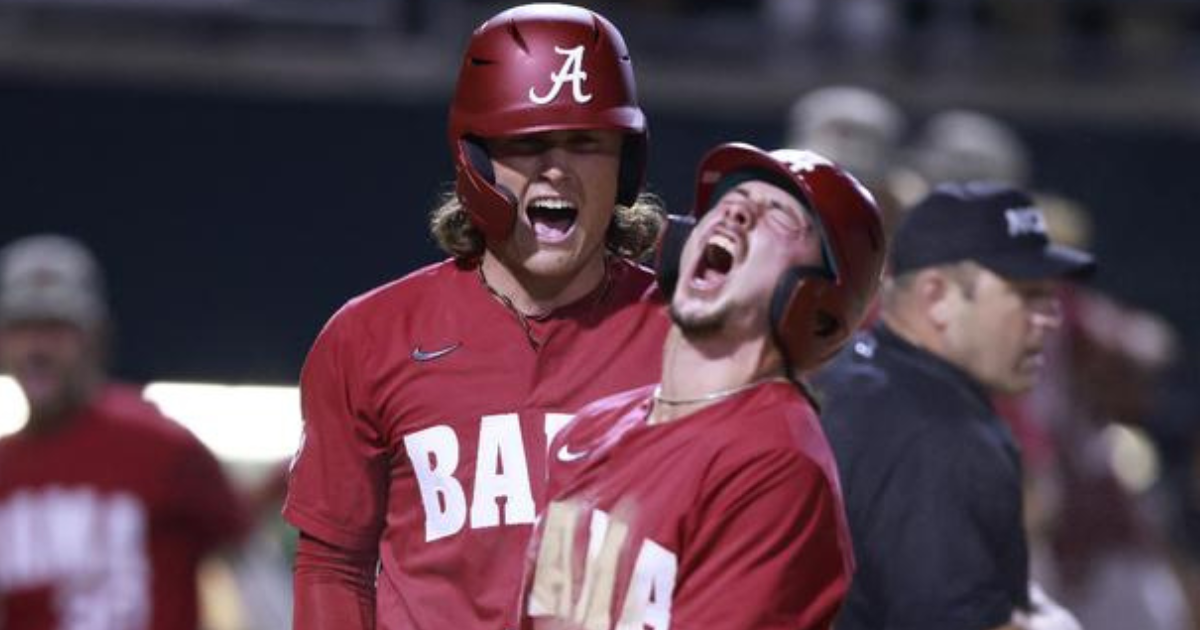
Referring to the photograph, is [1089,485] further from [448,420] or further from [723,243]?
[723,243]

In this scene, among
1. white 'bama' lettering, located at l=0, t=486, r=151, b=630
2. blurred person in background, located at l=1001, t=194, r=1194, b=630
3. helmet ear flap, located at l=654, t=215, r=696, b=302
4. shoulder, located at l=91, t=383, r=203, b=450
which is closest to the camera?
helmet ear flap, located at l=654, t=215, r=696, b=302

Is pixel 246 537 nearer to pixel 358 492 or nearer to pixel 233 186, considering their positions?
pixel 233 186

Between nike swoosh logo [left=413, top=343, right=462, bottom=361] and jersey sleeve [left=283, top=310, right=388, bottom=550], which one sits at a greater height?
nike swoosh logo [left=413, top=343, right=462, bottom=361]

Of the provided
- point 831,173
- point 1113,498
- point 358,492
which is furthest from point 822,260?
point 1113,498

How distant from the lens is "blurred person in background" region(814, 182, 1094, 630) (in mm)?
4914

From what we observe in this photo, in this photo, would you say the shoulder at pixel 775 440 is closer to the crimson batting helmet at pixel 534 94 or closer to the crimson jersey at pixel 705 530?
the crimson jersey at pixel 705 530

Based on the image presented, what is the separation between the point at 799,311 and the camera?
411 centimetres

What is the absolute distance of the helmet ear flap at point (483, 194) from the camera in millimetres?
4484

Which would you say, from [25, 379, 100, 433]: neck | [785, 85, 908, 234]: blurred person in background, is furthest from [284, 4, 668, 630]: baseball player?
[25, 379, 100, 433]: neck

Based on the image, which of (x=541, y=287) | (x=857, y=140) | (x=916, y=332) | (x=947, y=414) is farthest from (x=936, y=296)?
(x=857, y=140)

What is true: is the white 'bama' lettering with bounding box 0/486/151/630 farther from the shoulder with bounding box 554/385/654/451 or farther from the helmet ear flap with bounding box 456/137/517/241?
the shoulder with bounding box 554/385/654/451

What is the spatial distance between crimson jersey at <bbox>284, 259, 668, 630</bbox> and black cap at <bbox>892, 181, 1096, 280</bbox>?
3.06ft

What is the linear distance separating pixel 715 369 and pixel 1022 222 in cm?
150

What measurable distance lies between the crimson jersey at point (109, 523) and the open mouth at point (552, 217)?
3.52m
